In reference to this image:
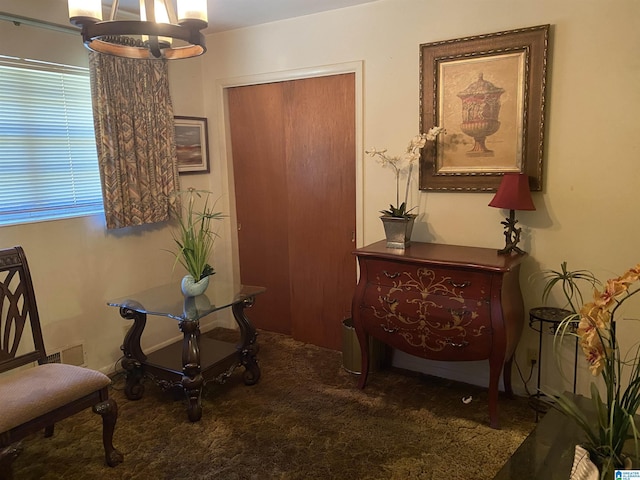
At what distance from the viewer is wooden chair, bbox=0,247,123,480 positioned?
1928 mm

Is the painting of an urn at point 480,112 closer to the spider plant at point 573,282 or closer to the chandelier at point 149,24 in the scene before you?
the spider plant at point 573,282

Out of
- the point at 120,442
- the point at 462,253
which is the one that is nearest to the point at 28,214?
the point at 120,442

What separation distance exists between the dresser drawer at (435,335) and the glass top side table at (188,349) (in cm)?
81

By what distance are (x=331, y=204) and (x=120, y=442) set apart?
2.00 m

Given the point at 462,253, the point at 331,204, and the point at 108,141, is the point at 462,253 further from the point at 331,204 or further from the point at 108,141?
the point at 108,141

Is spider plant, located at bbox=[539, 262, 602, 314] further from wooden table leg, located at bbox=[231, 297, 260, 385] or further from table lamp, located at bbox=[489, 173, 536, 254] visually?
wooden table leg, located at bbox=[231, 297, 260, 385]

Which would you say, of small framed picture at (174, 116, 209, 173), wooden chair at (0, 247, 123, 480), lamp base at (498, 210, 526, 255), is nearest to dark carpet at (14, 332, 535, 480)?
wooden chair at (0, 247, 123, 480)

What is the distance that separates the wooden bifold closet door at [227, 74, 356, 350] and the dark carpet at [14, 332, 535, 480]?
69cm

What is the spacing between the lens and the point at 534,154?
269 centimetres

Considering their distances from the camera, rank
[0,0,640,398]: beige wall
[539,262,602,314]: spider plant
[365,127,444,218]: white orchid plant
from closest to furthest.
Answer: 1. [0,0,640,398]: beige wall
2. [539,262,602,314]: spider plant
3. [365,127,444,218]: white orchid plant

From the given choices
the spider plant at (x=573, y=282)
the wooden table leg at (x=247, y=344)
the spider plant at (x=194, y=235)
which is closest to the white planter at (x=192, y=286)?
the spider plant at (x=194, y=235)

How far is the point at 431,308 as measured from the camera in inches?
105

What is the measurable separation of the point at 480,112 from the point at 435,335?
4.33 ft

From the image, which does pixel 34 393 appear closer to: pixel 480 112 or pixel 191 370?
pixel 191 370
